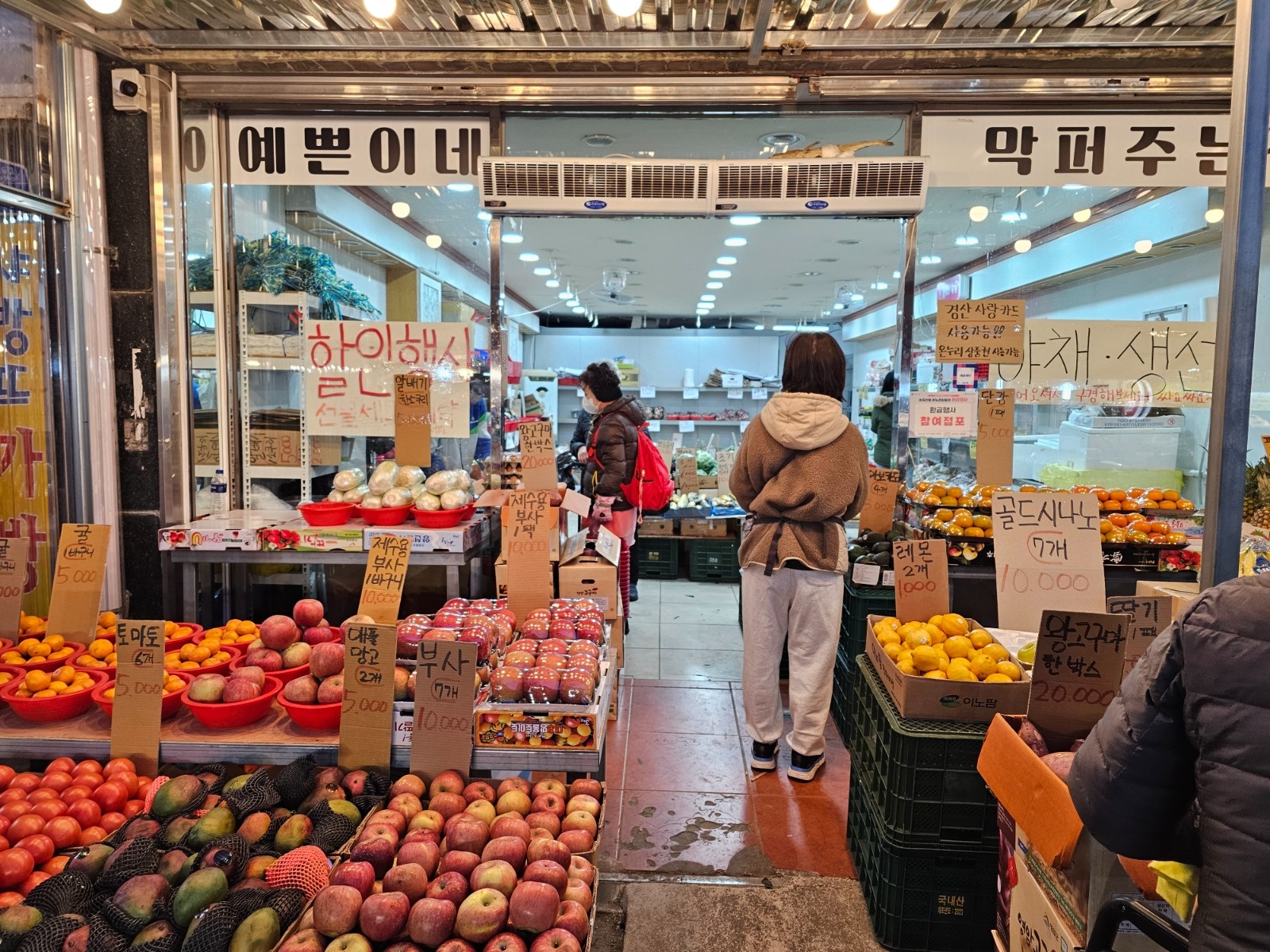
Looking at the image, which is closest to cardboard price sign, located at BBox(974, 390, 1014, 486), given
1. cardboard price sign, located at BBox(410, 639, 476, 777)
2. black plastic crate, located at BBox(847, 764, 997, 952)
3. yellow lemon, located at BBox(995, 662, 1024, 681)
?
yellow lemon, located at BBox(995, 662, 1024, 681)

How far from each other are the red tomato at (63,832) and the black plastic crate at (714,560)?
5306 millimetres

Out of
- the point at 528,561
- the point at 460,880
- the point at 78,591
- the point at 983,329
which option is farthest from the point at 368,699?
the point at 983,329

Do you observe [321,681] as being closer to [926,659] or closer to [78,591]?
[78,591]

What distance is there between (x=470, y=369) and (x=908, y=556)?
2.71 m

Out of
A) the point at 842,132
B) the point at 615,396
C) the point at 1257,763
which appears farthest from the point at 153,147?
the point at 1257,763

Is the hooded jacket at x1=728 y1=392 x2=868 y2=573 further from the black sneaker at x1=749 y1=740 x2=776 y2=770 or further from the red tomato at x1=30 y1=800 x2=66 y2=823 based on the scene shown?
the red tomato at x1=30 y1=800 x2=66 y2=823

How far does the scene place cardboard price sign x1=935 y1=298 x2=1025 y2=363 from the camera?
4.23 m

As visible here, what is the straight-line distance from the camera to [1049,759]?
175cm

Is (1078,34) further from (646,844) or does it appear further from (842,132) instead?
(646,844)

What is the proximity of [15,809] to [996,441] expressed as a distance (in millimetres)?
4207

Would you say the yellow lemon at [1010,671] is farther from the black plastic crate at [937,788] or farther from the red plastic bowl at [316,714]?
the red plastic bowl at [316,714]

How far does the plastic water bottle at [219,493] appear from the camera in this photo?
437 cm

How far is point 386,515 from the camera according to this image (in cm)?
397

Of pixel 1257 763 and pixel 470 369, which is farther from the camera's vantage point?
pixel 470 369
